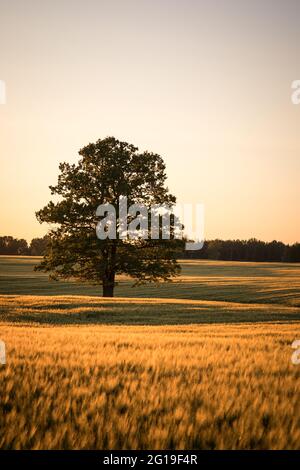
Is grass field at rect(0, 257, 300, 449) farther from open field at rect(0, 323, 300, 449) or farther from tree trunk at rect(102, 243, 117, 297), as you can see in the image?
tree trunk at rect(102, 243, 117, 297)

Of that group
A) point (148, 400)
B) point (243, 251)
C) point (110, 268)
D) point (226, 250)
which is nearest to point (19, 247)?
point (226, 250)

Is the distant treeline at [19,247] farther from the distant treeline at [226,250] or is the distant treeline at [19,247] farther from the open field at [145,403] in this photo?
the open field at [145,403]

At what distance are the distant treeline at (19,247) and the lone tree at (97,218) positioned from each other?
424 ft

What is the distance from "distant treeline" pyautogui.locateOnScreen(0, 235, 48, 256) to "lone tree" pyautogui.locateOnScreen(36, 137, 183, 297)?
129 metres

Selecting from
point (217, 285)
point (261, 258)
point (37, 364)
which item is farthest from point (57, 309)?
point (261, 258)

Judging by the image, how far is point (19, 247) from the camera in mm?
159000

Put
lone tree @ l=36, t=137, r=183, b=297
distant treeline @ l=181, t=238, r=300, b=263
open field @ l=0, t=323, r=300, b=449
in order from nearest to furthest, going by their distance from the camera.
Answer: open field @ l=0, t=323, r=300, b=449, lone tree @ l=36, t=137, r=183, b=297, distant treeline @ l=181, t=238, r=300, b=263

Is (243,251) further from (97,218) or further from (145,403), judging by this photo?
(145,403)

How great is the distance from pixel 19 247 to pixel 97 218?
138 meters

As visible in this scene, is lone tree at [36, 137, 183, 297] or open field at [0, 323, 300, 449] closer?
open field at [0, 323, 300, 449]

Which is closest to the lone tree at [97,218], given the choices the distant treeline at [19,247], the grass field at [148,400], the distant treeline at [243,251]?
the grass field at [148,400]

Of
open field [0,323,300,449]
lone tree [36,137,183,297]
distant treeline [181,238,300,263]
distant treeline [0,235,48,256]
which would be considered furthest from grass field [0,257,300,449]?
distant treeline [0,235,48,256]

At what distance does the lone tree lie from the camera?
30906 millimetres

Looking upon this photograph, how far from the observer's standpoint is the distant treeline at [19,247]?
15575 centimetres
